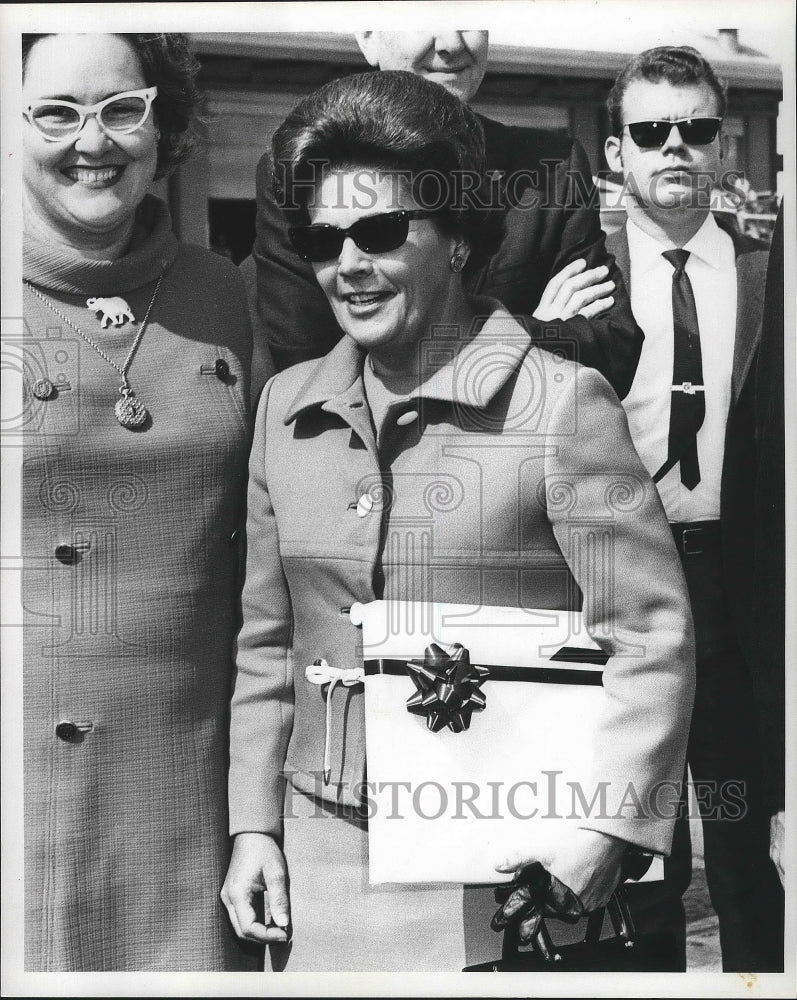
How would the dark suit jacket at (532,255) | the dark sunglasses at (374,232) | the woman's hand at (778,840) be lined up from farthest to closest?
the woman's hand at (778,840) → the dark suit jacket at (532,255) → the dark sunglasses at (374,232)

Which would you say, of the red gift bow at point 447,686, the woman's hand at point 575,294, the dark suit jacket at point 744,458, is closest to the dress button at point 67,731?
the red gift bow at point 447,686

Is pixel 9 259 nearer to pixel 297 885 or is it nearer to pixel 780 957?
pixel 297 885

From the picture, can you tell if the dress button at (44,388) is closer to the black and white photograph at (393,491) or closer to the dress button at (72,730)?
the black and white photograph at (393,491)

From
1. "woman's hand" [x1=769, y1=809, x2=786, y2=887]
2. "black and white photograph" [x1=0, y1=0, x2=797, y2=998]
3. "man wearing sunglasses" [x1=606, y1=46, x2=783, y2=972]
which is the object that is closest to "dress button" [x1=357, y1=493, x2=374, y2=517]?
"black and white photograph" [x1=0, y1=0, x2=797, y2=998]

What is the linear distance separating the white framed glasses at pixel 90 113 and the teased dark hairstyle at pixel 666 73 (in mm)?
1144

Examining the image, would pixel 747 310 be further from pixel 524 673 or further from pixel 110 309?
pixel 110 309

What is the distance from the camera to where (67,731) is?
3.10 metres

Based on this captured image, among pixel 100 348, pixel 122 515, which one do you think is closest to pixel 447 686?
pixel 122 515

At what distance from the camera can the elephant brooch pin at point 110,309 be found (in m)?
3.11

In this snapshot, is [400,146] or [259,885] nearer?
[400,146]

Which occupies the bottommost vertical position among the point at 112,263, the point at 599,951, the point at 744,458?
the point at 599,951

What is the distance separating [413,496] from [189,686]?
73 cm

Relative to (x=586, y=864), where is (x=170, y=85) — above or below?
above

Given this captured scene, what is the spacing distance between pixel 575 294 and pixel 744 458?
59 cm
